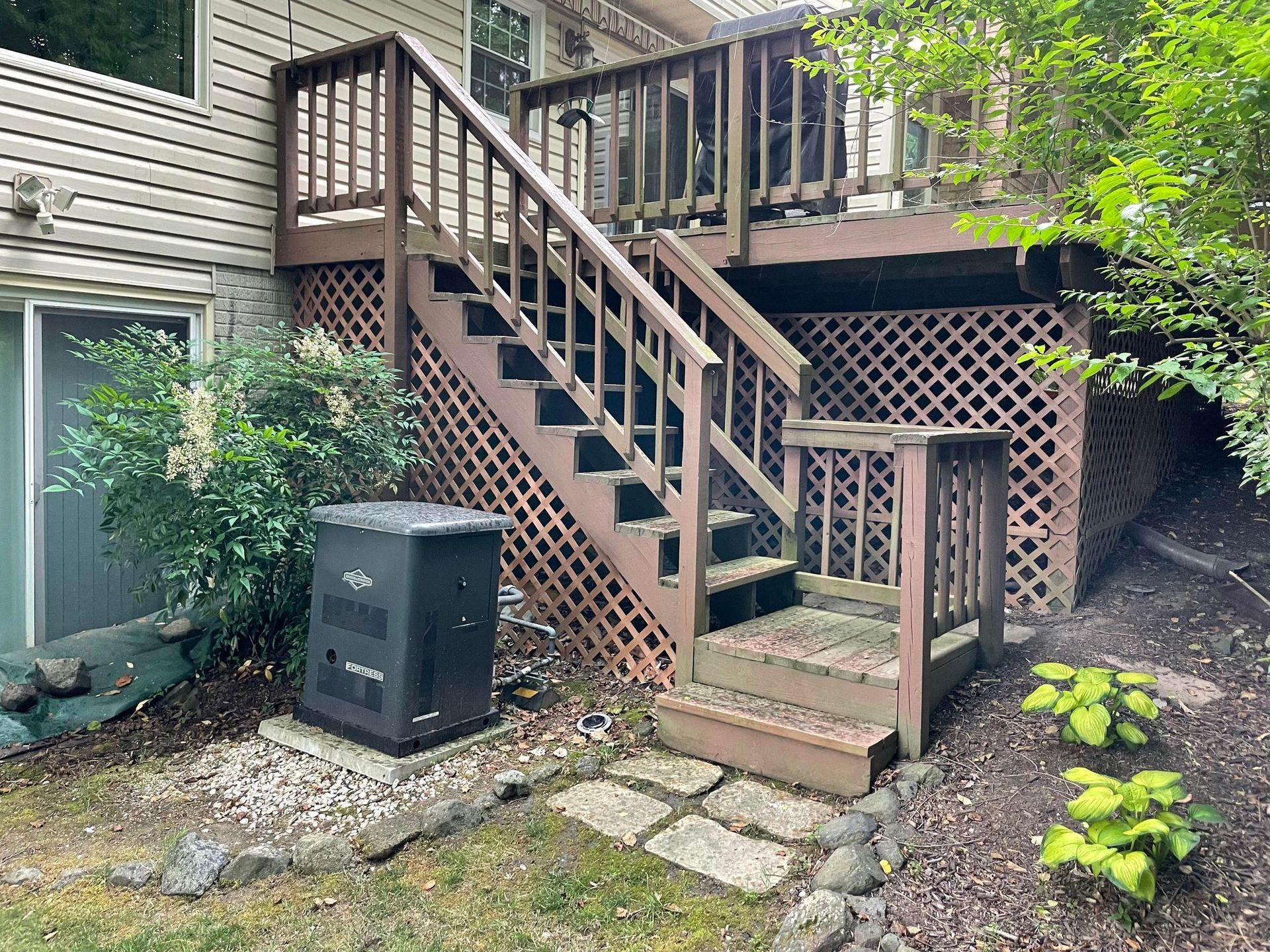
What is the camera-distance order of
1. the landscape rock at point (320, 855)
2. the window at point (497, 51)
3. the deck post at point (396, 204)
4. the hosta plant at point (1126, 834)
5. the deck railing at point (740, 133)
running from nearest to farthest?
the hosta plant at point (1126, 834) → the landscape rock at point (320, 855) → the deck railing at point (740, 133) → the deck post at point (396, 204) → the window at point (497, 51)

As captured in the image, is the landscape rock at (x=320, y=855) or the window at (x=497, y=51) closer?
the landscape rock at (x=320, y=855)

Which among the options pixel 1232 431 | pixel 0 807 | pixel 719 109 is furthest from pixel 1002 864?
pixel 719 109

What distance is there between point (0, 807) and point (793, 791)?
2739mm

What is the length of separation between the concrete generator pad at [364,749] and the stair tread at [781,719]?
29.4 inches

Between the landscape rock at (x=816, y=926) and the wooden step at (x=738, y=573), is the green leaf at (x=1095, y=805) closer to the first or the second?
the landscape rock at (x=816, y=926)

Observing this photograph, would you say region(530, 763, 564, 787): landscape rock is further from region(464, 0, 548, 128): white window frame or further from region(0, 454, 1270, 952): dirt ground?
region(464, 0, 548, 128): white window frame

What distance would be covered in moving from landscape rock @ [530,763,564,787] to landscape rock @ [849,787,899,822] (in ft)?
3.49

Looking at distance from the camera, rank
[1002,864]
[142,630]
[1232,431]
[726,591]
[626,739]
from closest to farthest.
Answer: [1002,864]
[1232,431]
[626,739]
[726,591]
[142,630]

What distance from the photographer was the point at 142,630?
4.83 m

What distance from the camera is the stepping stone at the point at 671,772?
3328 millimetres

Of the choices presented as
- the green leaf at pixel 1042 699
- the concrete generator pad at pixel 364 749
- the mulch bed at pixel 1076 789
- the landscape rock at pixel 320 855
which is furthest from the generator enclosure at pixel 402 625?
the green leaf at pixel 1042 699

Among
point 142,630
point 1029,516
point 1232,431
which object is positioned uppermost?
point 1232,431

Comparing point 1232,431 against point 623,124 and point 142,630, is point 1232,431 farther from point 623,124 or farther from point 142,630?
point 623,124

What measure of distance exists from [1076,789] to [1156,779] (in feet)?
1.56
